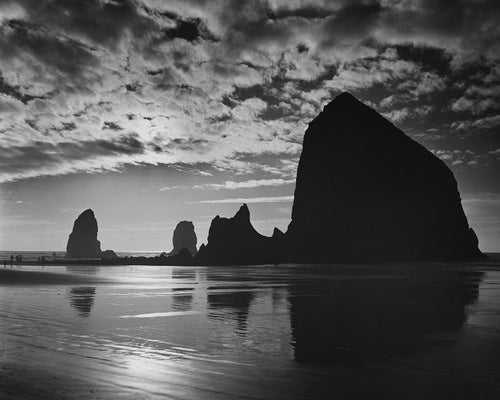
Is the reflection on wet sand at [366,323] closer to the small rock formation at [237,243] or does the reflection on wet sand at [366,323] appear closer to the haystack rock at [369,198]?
the small rock formation at [237,243]

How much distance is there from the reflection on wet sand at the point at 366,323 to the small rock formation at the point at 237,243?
303 ft

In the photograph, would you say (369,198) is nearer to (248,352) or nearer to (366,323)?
(366,323)

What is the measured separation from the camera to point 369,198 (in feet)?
422

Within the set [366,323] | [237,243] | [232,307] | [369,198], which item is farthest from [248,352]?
[369,198]

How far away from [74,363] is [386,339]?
8.22 m

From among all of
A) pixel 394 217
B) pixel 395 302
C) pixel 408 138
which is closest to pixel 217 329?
pixel 395 302

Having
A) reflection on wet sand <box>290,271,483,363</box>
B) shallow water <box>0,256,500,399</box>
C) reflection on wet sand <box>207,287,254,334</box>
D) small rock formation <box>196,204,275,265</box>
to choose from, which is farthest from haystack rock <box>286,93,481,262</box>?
shallow water <box>0,256,500,399</box>

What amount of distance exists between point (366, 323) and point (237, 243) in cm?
10736

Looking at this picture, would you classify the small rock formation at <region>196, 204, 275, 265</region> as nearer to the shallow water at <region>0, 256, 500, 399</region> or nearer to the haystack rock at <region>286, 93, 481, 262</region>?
the haystack rock at <region>286, 93, 481, 262</region>

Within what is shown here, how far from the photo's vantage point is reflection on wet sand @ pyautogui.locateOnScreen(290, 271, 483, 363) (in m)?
11.0

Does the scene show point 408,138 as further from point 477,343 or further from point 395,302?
point 477,343

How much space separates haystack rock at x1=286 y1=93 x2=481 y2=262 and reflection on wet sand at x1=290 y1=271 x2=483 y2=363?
9676 cm

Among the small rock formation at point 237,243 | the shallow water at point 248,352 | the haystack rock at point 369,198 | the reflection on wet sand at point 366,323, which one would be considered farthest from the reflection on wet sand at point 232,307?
the haystack rock at point 369,198

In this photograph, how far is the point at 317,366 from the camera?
30.6 ft
